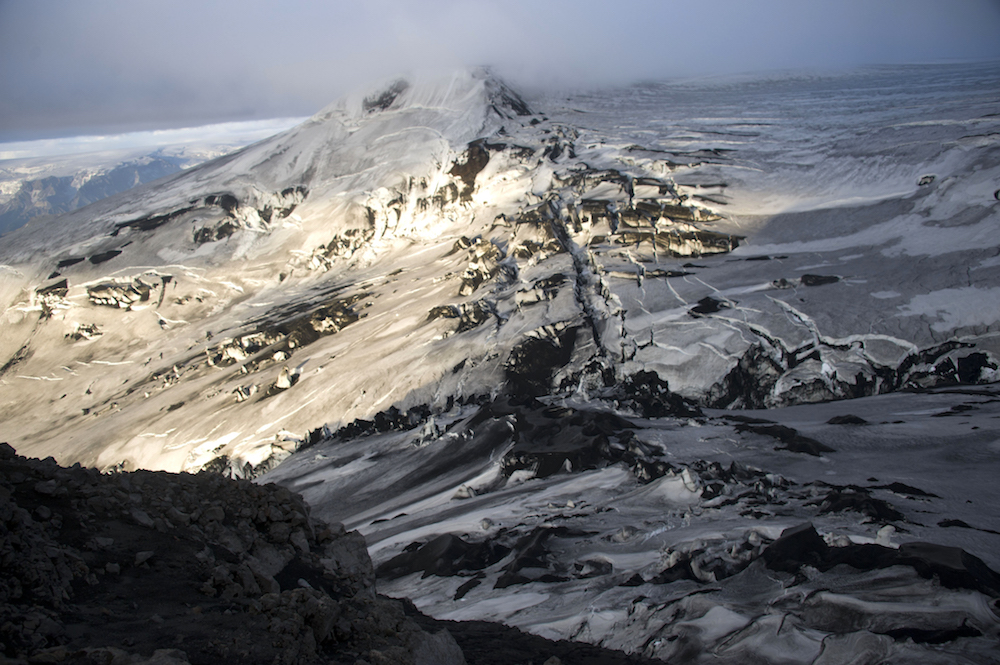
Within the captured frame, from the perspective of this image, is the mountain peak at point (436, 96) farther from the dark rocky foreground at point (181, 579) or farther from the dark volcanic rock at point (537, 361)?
the dark rocky foreground at point (181, 579)

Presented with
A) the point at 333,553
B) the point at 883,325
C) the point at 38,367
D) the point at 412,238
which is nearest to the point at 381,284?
the point at 412,238

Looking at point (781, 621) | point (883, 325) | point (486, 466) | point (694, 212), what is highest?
point (694, 212)

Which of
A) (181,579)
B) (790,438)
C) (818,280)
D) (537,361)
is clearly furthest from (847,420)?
(181,579)

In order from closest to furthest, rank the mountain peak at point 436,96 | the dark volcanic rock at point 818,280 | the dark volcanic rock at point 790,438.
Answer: the dark volcanic rock at point 790,438, the dark volcanic rock at point 818,280, the mountain peak at point 436,96

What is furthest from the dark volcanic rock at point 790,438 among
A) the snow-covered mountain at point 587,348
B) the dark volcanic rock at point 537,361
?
Answer: the dark volcanic rock at point 537,361

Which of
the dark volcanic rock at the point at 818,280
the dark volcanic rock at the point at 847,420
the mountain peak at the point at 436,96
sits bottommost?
the dark volcanic rock at the point at 847,420

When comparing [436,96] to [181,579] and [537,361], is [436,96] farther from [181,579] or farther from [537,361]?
[181,579]

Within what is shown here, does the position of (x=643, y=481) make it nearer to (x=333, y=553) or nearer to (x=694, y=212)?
(x=333, y=553)

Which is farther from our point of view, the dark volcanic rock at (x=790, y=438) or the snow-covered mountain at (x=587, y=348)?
the dark volcanic rock at (x=790, y=438)
